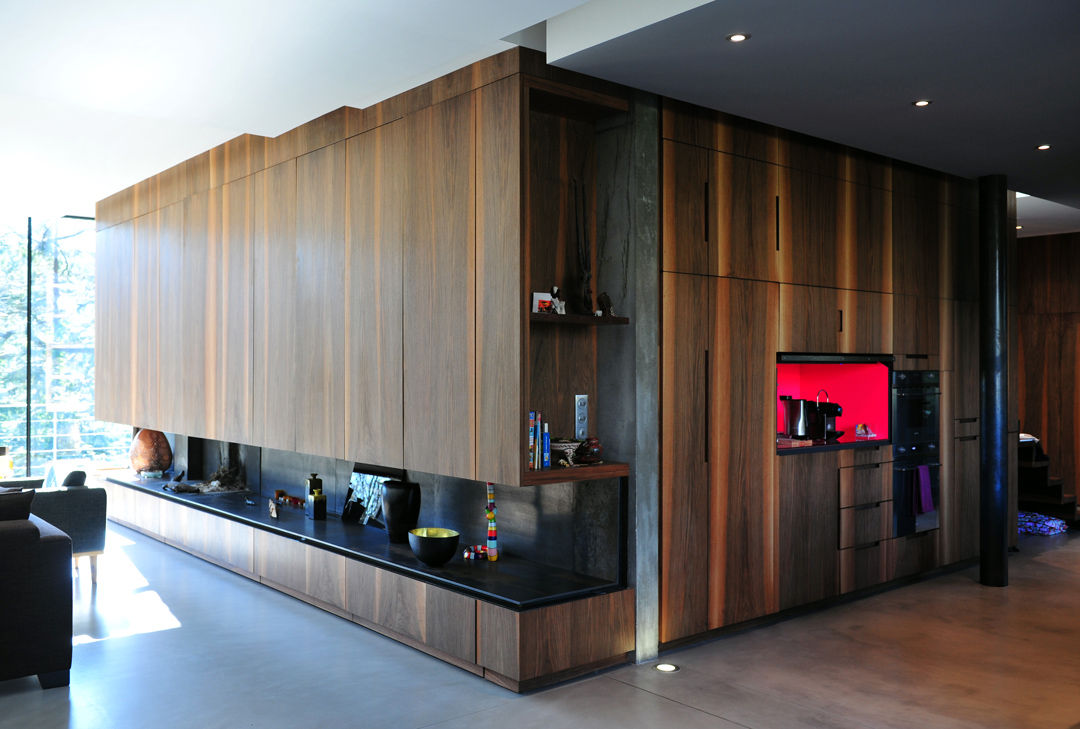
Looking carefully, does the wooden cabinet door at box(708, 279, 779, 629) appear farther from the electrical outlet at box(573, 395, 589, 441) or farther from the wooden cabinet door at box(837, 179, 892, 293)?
the wooden cabinet door at box(837, 179, 892, 293)

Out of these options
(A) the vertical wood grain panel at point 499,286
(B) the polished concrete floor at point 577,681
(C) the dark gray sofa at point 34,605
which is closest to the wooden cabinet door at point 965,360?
(B) the polished concrete floor at point 577,681

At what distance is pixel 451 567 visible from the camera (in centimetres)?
440

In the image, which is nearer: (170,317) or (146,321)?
(170,317)

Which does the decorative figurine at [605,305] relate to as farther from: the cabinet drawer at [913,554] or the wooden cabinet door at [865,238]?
the cabinet drawer at [913,554]

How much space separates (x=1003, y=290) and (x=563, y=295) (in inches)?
128

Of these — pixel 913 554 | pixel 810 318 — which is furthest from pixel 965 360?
pixel 810 318

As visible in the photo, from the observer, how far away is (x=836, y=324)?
5230 millimetres

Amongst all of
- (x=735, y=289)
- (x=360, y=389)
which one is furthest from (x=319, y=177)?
(x=735, y=289)

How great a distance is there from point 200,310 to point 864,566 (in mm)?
5064

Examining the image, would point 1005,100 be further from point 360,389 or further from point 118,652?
point 118,652

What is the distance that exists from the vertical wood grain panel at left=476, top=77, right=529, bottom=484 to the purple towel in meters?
3.24

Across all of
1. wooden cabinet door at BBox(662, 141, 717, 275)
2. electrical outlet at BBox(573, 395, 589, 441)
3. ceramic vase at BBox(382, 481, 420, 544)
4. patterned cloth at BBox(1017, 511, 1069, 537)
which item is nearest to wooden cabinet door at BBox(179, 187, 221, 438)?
ceramic vase at BBox(382, 481, 420, 544)

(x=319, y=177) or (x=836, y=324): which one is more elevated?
(x=319, y=177)

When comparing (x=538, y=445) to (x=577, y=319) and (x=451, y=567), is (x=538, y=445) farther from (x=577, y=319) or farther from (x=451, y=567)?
(x=451, y=567)
